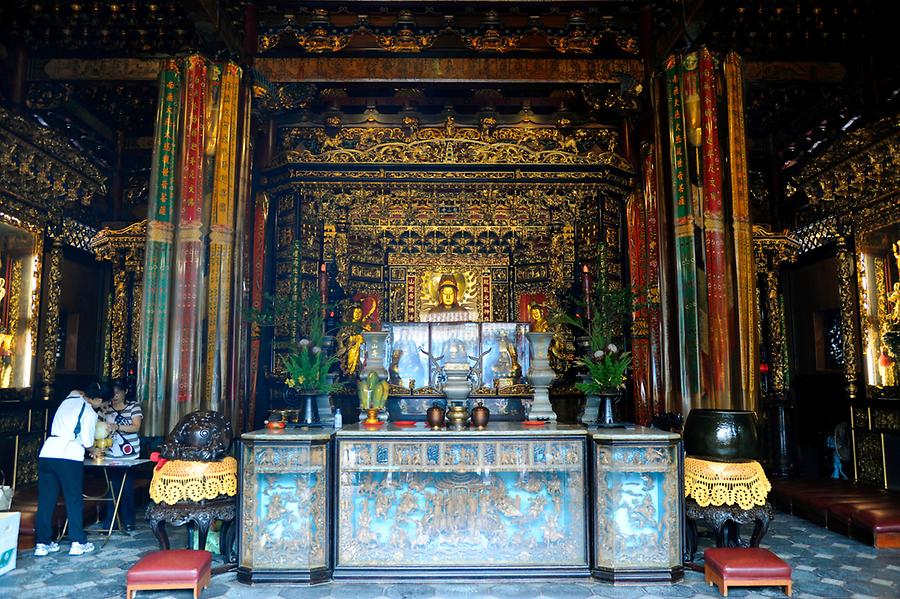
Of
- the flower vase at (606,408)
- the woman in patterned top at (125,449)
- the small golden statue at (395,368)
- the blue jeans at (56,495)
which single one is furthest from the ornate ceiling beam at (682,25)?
the blue jeans at (56,495)

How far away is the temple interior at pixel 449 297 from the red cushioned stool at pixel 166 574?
2cm

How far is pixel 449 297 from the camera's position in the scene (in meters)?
9.26

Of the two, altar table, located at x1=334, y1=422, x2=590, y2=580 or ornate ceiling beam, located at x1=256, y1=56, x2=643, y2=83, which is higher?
ornate ceiling beam, located at x1=256, y1=56, x2=643, y2=83

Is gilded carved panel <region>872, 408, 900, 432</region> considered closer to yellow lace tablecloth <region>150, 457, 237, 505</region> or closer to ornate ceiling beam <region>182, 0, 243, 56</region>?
yellow lace tablecloth <region>150, 457, 237, 505</region>

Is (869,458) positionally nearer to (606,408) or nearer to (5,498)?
(606,408)

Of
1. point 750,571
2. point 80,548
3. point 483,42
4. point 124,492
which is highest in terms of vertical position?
point 483,42

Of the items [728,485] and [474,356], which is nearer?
[728,485]

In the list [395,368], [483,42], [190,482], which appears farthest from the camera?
[395,368]

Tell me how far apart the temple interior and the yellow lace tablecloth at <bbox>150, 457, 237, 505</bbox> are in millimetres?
Answer: 21

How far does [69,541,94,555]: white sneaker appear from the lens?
15.7 ft

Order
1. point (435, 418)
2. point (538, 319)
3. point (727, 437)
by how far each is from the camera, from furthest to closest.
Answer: point (538, 319) < point (435, 418) < point (727, 437)

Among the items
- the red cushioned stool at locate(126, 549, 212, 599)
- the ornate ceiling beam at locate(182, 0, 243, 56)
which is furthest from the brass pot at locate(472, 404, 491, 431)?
the ornate ceiling beam at locate(182, 0, 243, 56)

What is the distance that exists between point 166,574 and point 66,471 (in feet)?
5.92

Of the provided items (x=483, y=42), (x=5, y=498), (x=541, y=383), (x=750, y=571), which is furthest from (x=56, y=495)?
(x=483, y=42)
